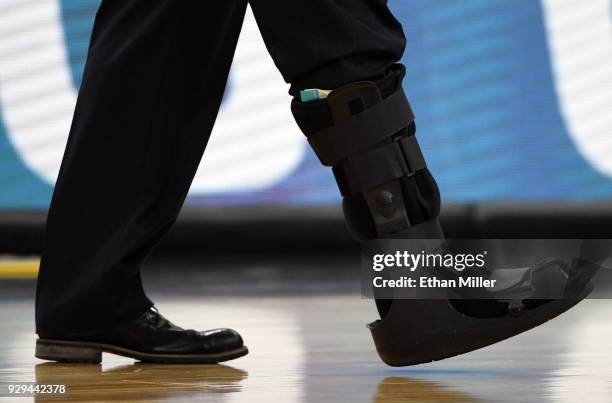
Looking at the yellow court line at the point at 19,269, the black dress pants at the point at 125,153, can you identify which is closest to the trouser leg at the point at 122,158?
the black dress pants at the point at 125,153

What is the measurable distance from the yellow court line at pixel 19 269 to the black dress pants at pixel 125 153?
1.53 m

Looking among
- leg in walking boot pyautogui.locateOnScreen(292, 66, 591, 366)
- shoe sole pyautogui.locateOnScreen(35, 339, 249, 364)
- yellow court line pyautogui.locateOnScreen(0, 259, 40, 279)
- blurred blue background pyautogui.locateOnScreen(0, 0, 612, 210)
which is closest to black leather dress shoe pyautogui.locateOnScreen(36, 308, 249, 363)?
shoe sole pyautogui.locateOnScreen(35, 339, 249, 364)

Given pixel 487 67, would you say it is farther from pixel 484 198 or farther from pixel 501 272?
pixel 501 272

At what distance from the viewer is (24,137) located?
9.75 ft

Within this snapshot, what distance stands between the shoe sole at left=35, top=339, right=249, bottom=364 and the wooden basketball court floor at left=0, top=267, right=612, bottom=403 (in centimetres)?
1

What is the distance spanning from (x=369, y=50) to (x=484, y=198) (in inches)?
73.9

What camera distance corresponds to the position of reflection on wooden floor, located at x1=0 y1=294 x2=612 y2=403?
3.39 feet

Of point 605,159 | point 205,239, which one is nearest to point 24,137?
point 205,239

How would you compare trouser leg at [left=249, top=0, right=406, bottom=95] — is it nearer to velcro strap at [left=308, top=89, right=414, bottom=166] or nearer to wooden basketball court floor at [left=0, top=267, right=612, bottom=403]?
velcro strap at [left=308, top=89, right=414, bottom=166]

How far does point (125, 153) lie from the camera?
1.32m

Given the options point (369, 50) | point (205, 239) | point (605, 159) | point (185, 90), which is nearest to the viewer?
point (369, 50)

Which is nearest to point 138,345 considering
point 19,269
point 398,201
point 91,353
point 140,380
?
point 91,353

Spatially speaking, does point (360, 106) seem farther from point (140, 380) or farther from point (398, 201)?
point (140, 380)

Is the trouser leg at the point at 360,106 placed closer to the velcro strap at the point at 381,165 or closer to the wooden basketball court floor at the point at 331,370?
the velcro strap at the point at 381,165
